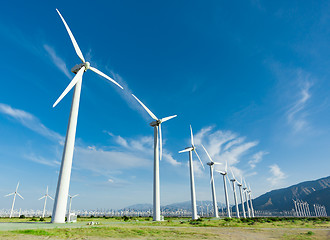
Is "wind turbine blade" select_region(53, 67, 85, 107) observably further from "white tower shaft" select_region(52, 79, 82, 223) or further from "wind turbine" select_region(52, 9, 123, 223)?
"white tower shaft" select_region(52, 79, 82, 223)

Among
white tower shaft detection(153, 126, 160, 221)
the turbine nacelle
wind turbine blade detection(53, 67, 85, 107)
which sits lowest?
white tower shaft detection(153, 126, 160, 221)

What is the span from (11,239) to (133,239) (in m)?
9.59

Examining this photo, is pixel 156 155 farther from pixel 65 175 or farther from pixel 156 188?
pixel 65 175

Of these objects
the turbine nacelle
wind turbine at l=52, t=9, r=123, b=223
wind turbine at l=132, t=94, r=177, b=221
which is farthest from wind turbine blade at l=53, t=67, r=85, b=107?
wind turbine at l=132, t=94, r=177, b=221

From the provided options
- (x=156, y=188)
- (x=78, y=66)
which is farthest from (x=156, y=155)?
(x=78, y=66)

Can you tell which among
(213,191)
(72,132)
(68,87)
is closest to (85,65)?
(68,87)

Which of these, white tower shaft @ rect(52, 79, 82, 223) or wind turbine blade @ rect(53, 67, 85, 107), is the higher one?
wind turbine blade @ rect(53, 67, 85, 107)

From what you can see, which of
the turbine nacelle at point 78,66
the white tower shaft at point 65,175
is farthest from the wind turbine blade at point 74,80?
the white tower shaft at point 65,175

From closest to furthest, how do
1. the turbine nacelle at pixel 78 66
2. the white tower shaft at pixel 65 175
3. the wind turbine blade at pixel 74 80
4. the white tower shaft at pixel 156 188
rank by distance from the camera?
1. the white tower shaft at pixel 65 175
2. the wind turbine blade at pixel 74 80
3. the turbine nacelle at pixel 78 66
4. the white tower shaft at pixel 156 188

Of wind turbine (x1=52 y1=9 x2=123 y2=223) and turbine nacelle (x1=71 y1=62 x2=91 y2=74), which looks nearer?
wind turbine (x1=52 y1=9 x2=123 y2=223)

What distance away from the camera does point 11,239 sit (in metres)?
15.1

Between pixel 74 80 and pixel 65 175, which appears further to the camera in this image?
pixel 74 80

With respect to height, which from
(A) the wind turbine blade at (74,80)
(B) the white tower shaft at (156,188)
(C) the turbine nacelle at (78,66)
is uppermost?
(C) the turbine nacelle at (78,66)

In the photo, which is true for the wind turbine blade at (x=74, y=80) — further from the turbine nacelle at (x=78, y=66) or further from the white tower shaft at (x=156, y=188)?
the white tower shaft at (x=156, y=188)
